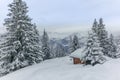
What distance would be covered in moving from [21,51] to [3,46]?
269 centimetres

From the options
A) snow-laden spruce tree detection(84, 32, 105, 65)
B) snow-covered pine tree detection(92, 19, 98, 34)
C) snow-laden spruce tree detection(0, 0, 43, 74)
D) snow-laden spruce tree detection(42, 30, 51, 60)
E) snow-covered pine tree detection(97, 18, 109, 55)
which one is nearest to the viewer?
snow-laden spruce tree detection(84, 32, 105, 65)

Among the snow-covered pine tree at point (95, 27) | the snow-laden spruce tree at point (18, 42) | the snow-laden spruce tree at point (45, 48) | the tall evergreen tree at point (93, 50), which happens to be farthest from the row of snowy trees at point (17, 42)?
the snow-laden spruce tree at point (45, 48)

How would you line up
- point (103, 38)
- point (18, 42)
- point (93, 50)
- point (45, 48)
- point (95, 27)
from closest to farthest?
point (93, 50) < point (18, 42) < point (103, 38) < point (95, 27) < point (45, 48)

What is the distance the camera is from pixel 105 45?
4603 centimetres

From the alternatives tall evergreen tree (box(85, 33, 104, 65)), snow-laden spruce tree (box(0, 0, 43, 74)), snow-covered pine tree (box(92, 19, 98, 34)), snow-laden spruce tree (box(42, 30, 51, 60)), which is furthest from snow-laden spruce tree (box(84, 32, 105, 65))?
snow-laden spruce tree (box(42, 30, 51, 60))

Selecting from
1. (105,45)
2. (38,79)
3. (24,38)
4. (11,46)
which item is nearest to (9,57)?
(11,46)

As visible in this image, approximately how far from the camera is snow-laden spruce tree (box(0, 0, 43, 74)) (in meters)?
28.4

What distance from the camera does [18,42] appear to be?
1117 inches

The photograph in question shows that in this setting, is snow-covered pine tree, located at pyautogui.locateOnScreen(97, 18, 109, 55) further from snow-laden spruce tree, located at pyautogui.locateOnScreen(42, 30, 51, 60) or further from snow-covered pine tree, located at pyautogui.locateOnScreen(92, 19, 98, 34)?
snow-laden spruce tree, located at pyautogui.locateOnScreen(42, 30, 51, 60)

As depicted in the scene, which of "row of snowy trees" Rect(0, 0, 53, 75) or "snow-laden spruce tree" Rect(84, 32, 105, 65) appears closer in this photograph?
"snow-laden spruce tree" Rect(84, 32, 105, 65)

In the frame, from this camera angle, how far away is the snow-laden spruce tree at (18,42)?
2844 cm

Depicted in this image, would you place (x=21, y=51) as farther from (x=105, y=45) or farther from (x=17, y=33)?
(x=105, y=45)

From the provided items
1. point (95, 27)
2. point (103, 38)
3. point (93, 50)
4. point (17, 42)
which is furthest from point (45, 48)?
point (93, 50)

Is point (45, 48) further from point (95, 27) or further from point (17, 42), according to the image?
point (17, 42)
